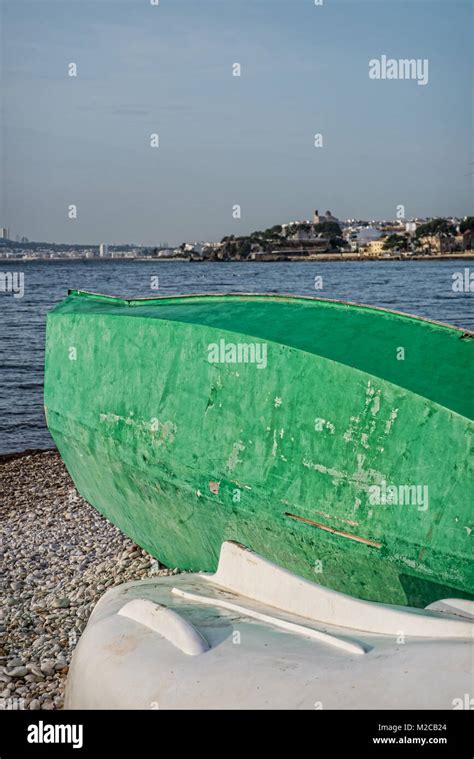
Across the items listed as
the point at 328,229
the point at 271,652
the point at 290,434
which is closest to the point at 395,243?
the point at 328,229

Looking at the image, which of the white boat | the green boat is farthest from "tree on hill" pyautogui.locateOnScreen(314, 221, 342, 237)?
the white boat

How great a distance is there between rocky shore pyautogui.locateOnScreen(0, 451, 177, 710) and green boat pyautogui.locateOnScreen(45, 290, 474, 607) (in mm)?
730

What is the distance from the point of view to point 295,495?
5.14 meters

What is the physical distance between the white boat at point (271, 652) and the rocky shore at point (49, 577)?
119 centimetres

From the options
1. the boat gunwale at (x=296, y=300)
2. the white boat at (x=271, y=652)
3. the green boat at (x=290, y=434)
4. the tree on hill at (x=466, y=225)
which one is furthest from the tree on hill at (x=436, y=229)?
the white boat at (x=271, y=652)

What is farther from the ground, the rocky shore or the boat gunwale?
the boat gunwale

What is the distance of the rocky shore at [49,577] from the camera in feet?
18.4

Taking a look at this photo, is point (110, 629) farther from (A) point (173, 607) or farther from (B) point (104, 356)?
(B) point (104, 356)

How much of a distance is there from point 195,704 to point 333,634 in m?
0.77

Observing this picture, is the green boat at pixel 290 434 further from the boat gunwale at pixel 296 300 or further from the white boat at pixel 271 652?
the white boat at pixel 271 652

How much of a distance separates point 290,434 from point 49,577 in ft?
10.7

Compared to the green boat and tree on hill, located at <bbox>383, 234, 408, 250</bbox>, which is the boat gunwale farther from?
tree on hill, located at <bbox>383, 234, 408, 250</bbox>

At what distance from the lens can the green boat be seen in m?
4.70
